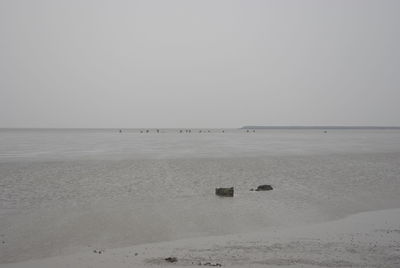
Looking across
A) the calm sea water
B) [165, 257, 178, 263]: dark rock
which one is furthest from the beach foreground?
the calm sea water

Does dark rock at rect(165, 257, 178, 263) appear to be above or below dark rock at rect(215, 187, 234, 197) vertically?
above

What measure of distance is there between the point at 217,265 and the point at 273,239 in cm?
293

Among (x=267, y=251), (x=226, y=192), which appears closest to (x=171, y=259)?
(x=267, y=251)

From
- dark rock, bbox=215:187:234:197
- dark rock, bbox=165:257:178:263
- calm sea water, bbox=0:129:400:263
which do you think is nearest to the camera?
dark rock, bbox=165:257:178:263

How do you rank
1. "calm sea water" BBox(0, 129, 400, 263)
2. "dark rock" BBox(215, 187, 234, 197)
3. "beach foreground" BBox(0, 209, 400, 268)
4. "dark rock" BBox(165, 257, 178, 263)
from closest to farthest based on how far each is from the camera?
1. "beach foreground" BBox(0, 209, 400, 268)
2. "dark rock" BBox(165, 257, 178, 263)
3. "calm sea water" BBox(0, 129, 400, 263)
4. "dark rock" BBox(215, 187, 234, 197)

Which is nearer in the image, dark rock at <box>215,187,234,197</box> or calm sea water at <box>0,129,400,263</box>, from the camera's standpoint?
calm sea water at <box>0,129,400,263</box>

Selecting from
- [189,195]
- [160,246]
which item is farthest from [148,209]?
[160,246]

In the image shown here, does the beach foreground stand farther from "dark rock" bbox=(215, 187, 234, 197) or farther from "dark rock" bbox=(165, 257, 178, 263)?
"dark rock" bbox=(215, 187, 234, 197)

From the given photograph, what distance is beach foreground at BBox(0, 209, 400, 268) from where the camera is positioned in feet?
27.3

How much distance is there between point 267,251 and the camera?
9.20m

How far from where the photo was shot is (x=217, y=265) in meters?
8.09

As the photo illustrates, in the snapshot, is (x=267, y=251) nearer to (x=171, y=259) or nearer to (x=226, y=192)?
(x=171, y=259)

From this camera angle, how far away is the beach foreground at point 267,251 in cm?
833

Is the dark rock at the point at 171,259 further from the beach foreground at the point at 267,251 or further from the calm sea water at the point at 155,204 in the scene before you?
the calm sea water at the point at 155,204
